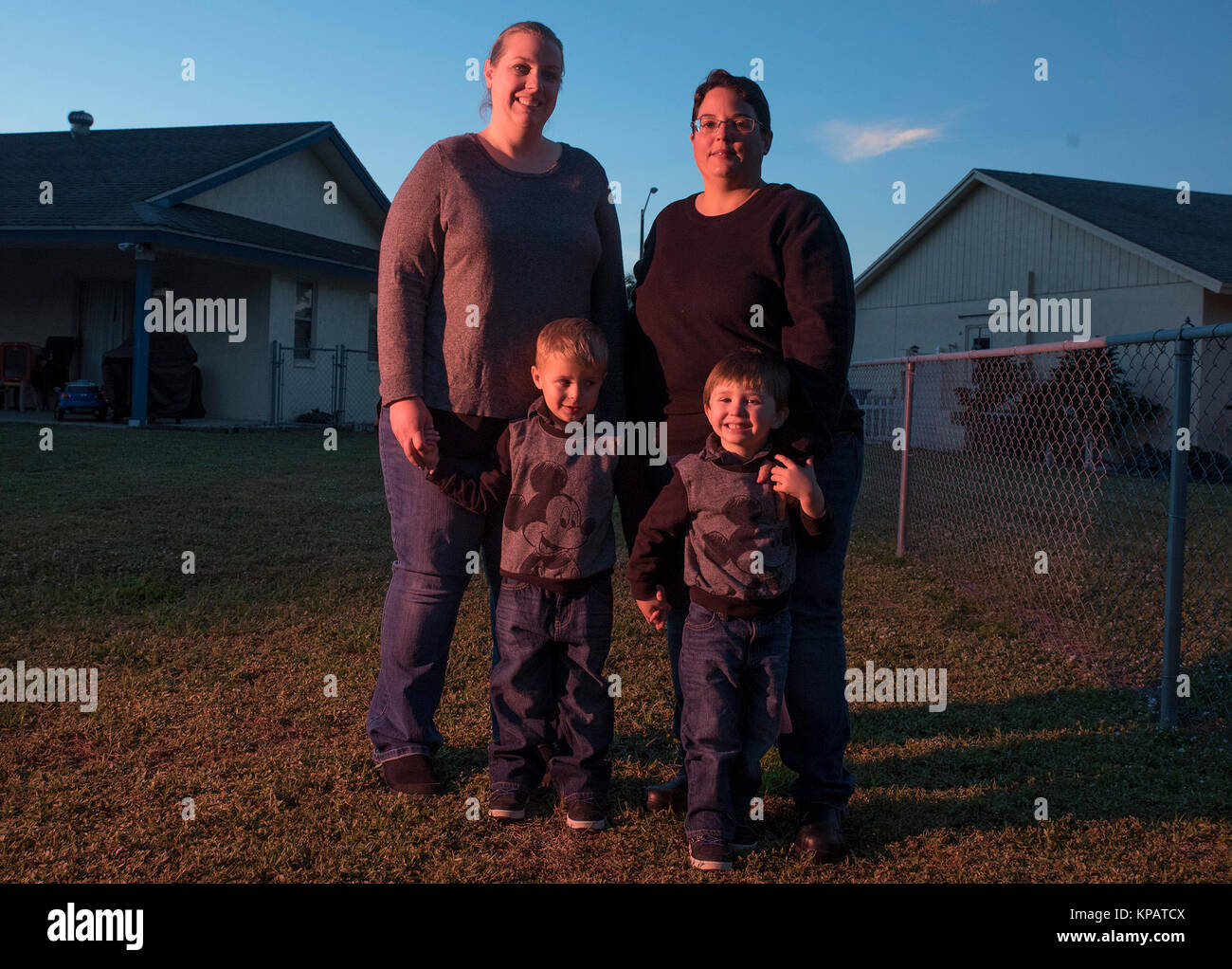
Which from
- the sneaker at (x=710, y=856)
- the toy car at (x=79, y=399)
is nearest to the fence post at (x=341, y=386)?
the toy car at (x=79, y=399)

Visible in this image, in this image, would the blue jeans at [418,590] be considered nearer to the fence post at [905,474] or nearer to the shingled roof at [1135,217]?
the fence post at [905,474]

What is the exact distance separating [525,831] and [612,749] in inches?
27.5

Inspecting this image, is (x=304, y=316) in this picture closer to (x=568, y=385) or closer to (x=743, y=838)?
(x=568, y=385)

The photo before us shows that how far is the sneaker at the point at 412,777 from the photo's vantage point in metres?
2.95

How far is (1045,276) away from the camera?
18.0 metres

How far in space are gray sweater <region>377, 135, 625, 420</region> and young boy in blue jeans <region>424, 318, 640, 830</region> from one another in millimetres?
119

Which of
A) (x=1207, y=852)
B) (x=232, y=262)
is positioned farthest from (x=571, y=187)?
(x=232, y=262)

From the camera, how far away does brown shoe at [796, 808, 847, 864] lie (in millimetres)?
2631

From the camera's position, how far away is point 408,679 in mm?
2980

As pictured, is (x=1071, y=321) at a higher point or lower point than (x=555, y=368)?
higher

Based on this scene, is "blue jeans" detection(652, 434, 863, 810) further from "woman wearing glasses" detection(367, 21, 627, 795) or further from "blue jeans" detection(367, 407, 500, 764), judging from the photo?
"blue jeans" detection(367, 407, 500, 764)
